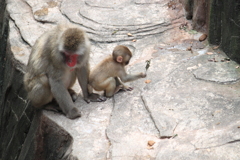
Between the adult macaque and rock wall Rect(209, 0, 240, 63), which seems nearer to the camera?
the adult macaque

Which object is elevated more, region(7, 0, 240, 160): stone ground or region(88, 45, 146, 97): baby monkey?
region(88, 45, 146, 97): baby monkey

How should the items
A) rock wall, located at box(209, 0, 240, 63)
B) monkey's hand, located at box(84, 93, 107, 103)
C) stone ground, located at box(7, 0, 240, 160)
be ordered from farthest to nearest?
1. rock wall, located at box(209, 0, 240, 63)
2. monkey's hand, located at box(84, 93, 107, 103)
3. stone ground, located at box(7, 0, 240, 160)

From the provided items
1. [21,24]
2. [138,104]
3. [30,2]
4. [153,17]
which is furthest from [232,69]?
[30,2]

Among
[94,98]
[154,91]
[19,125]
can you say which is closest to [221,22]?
[154,91]

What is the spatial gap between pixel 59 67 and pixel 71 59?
0.35m

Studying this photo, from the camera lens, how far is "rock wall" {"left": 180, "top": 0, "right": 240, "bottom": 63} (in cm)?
700

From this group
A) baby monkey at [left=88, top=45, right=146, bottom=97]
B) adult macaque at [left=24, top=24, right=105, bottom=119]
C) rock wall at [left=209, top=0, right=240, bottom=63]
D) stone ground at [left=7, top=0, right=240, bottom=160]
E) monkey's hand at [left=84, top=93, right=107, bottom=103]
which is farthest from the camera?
rock wall at [left=209, top=0, right=240, bottom=63]

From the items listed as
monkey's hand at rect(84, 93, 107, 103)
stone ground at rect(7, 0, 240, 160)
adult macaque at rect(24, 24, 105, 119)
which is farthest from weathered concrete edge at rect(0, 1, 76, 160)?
monkey's hand at rect(84, 93, 107, 103)

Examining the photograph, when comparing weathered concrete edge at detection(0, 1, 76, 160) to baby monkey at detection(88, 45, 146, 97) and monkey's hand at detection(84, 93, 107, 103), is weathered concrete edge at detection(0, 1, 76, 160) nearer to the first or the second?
monkey's hand at detection(84, 93, 107, 103)

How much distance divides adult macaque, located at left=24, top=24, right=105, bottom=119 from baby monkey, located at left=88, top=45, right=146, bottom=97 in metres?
0.17

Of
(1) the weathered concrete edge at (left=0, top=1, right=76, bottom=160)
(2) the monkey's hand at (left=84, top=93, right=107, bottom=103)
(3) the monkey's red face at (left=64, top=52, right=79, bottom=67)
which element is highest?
(3) the monkey's red face at (left=64, top=52, right=79, bottom=67)

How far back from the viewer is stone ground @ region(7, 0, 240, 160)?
4.97m

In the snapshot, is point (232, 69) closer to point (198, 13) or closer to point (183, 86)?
point (183, 86)

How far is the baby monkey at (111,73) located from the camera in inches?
249
